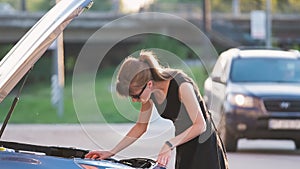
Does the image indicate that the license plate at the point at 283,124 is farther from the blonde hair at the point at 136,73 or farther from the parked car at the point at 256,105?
the blonde hair at the point at 136,73

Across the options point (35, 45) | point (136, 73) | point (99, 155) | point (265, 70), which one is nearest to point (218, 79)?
point (265, 70)

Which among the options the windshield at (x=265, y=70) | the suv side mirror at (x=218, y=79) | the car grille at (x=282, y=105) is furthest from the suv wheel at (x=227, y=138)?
the windshield at (x=265, y=70)

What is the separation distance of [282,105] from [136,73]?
9132 millimetres

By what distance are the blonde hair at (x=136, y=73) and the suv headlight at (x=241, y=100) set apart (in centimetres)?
883

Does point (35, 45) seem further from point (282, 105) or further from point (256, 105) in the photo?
point (282, 105)

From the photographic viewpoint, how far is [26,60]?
4.21 meters

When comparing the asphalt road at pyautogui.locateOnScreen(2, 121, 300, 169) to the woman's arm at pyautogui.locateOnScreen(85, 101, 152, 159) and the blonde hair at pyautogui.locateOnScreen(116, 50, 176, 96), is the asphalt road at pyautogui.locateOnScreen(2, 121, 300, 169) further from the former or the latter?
the blonde hair at pyautogui.locateOnScreen(116, 50, 176, 96)

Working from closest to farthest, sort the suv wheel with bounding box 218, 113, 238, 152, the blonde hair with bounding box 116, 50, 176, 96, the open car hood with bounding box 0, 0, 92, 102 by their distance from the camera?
the open car hood with bounding box 0, 0, 92, 102 → the blonde hair with bounding box 116, 50, 176, 96 → the suv wheel with bounding box 218, 113, 238, 152

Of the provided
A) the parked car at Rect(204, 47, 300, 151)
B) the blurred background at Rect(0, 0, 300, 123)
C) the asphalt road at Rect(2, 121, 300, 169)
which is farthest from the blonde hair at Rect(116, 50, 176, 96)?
the blurred background at Rect(0, 0, 300, 123)

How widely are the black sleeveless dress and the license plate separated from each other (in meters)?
8.32

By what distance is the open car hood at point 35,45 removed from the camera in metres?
4.22

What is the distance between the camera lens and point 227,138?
13.9 m

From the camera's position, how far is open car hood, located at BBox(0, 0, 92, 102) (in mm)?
4223

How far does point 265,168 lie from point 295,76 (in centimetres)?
329
